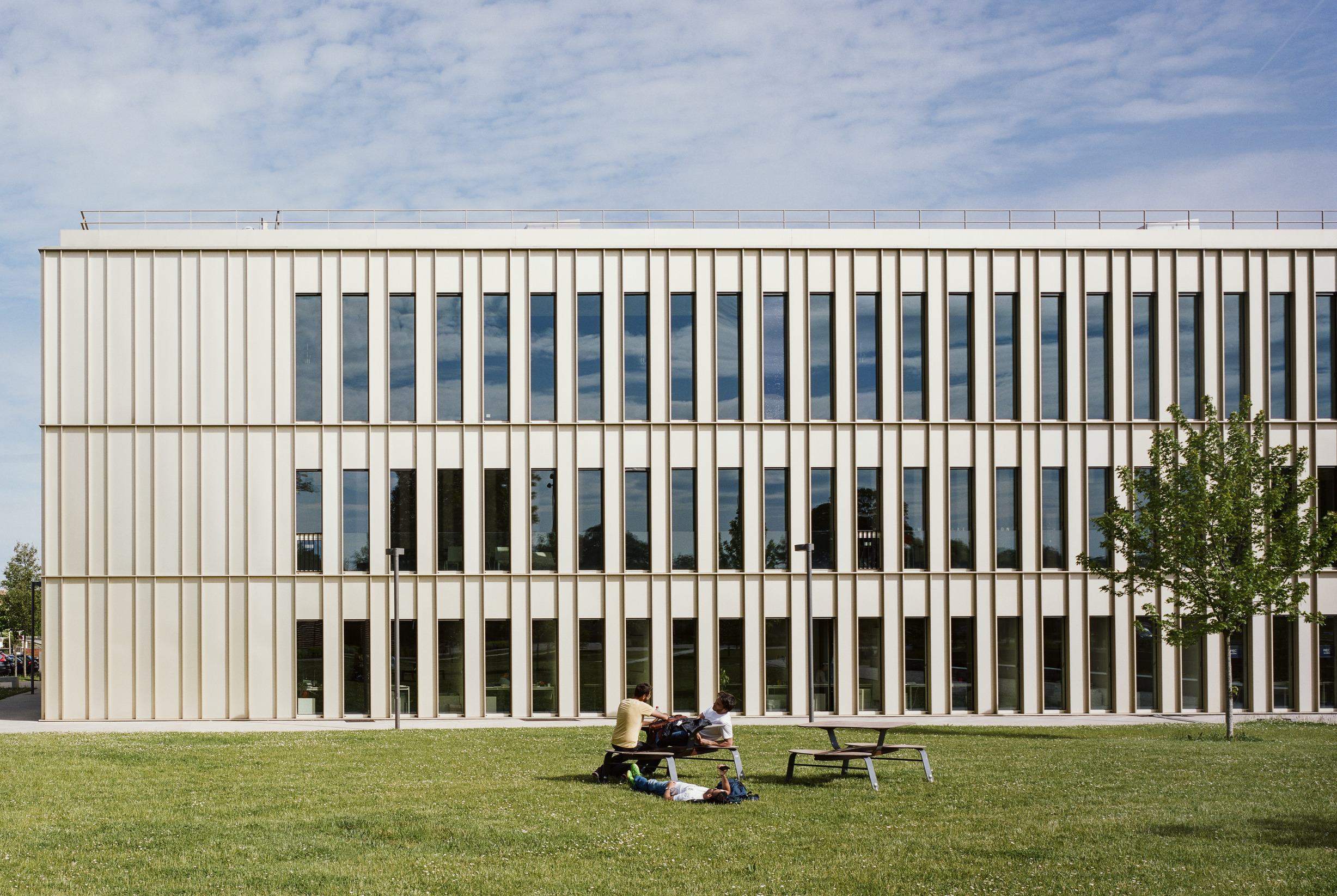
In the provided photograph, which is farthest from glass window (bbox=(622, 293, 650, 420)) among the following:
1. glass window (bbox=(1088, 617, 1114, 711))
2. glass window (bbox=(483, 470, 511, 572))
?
glass window (bbox=(1088, 617, 1114, 711))

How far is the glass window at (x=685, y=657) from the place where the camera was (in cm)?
2733

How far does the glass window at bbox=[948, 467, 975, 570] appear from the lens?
27.8m

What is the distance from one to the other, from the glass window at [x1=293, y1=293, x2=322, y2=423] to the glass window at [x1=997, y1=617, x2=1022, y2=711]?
57.5 feet

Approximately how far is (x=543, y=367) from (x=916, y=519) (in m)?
9.85

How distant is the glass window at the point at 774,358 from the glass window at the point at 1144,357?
340 inches

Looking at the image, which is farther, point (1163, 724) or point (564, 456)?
point (564, 456)

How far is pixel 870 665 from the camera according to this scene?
27.5 metres

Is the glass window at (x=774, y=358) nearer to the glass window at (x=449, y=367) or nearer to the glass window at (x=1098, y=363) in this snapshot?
the glass window at (x=449, y=367)

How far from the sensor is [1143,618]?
1072 inches

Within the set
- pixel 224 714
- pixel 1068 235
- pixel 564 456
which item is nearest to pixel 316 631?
pixel 224 714

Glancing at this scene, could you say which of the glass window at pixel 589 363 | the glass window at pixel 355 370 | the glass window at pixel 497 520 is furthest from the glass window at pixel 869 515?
the glass window at pixel 355 370

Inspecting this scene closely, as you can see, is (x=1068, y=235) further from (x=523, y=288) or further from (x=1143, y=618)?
(x=523, y=288)

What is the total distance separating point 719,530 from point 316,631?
9.93m

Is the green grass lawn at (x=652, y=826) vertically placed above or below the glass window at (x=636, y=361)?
below
